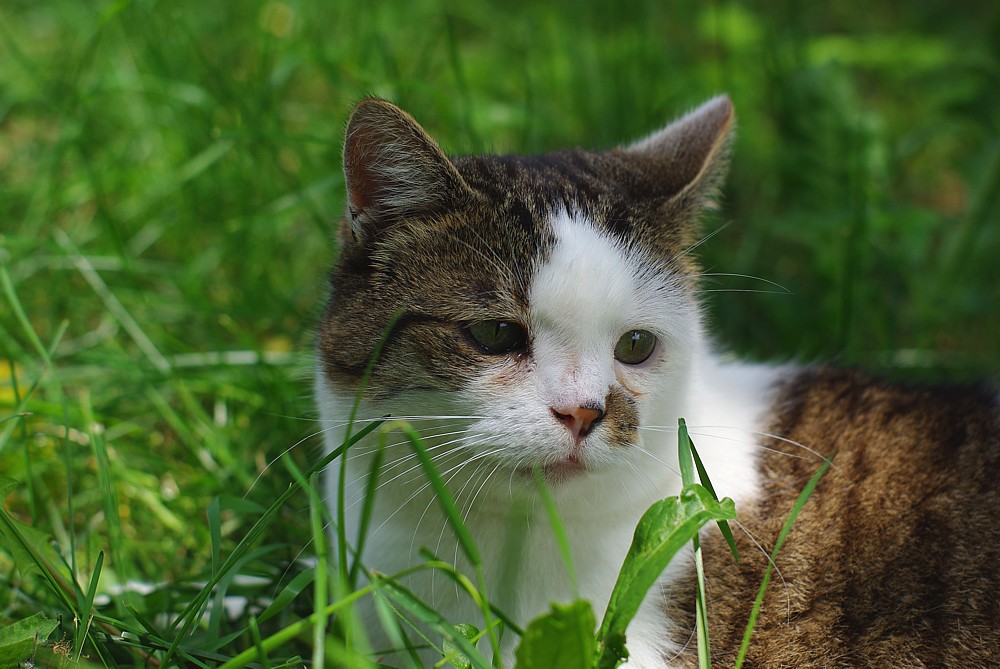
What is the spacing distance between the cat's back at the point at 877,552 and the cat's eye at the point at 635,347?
0.45m

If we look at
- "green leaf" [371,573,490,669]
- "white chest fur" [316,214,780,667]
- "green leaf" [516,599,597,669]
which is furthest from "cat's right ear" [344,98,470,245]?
"green leaf" [516,599,597,669]

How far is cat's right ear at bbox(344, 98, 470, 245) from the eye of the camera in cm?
181

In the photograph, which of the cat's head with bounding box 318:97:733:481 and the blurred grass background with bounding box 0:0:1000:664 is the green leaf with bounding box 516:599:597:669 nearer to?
the cat's head with bounding box 318:97:733:481

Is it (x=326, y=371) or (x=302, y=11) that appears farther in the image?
(x=302, y=11)

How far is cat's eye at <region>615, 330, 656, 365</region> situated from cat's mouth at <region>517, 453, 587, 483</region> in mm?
259

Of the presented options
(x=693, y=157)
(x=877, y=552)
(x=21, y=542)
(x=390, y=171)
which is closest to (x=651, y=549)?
(x=877, y=552)

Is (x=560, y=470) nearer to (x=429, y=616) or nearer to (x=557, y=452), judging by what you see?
(x=557, y=452)

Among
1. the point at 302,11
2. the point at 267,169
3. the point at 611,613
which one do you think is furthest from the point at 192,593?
the point at 302,11

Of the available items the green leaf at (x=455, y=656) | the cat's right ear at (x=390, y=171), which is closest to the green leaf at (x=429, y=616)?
the green leaf at (x=455, y=656)

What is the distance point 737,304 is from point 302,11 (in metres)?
2.27

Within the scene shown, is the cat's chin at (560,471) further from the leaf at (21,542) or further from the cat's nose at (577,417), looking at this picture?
the leaf at (21,542)

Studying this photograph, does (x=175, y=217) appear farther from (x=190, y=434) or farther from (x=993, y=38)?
(x=993, y=38)

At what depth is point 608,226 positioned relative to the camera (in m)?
1.89

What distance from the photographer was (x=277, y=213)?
123 inches
